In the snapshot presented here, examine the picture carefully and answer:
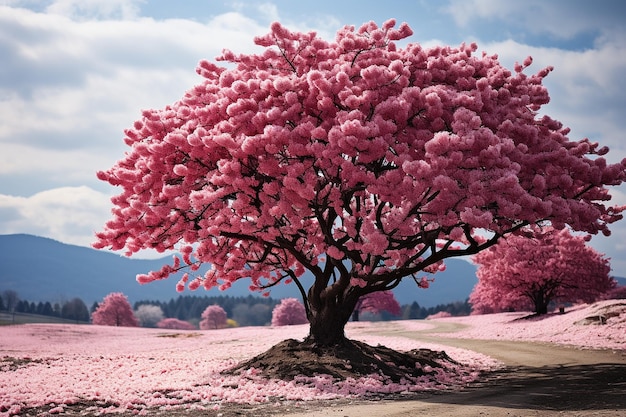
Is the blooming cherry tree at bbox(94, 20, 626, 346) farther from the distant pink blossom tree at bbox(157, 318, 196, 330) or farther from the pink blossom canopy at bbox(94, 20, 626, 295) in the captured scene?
the distant pink blossom tree at bbox(157, 318, 196, 330)

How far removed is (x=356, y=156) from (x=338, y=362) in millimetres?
7382

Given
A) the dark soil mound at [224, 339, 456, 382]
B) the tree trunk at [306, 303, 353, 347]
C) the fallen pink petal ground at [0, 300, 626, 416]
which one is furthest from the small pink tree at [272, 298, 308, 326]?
the tree trunk at [306, 303, 353, 347]

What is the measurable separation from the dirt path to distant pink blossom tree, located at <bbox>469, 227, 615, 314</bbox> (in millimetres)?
27625

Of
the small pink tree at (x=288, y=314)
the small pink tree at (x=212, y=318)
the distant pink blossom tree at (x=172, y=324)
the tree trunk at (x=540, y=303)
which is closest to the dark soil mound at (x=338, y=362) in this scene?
the tree trunk at (x=540, y=303)

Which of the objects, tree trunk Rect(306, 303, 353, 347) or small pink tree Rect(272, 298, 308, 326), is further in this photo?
small pink tree Rect(272, 298, 308, 326)

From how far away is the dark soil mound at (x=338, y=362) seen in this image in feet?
60.8

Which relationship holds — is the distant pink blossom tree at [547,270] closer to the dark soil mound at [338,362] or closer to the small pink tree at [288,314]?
the dark soil mound at [338,362]

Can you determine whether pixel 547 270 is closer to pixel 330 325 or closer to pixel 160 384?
pixel 330 325

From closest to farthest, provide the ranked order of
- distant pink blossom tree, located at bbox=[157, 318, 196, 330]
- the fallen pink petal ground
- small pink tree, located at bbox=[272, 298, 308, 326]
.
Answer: the fallen pink petal ground → small pink tree, located at bbox=[272, 298, 308, 326] → distant pink blossom tree, located at bbox=[157, 318, 196, 330]

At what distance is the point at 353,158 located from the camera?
17219 mm

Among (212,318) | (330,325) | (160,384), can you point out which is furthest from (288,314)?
(160,384)

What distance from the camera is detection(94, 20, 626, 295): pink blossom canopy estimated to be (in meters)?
15.9

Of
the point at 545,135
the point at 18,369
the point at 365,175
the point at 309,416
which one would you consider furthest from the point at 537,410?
the point at 18,369

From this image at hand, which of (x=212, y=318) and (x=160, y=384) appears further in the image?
(x=212, y=318)
